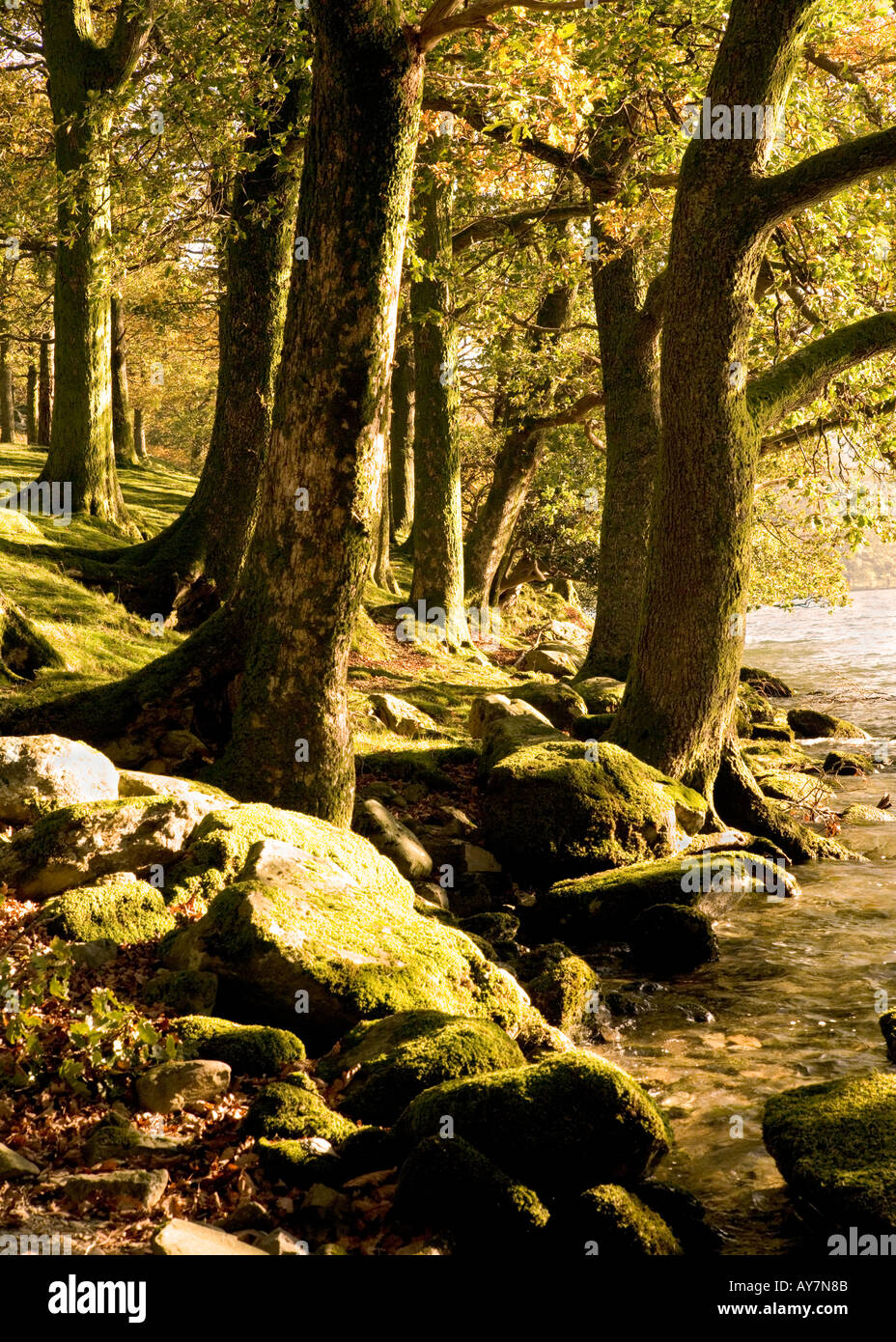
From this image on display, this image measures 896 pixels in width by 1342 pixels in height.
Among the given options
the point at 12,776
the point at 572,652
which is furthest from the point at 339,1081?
the point at 572,652

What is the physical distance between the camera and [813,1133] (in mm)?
4742

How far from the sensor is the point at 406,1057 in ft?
16.4

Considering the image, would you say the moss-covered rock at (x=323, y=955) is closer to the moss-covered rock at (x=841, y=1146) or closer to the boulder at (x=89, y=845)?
the boulder at (x=89, y=845)

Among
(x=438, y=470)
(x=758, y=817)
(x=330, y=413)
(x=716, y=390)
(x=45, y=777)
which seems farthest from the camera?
(x=438, y=470)

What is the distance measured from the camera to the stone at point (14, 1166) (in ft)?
13.1

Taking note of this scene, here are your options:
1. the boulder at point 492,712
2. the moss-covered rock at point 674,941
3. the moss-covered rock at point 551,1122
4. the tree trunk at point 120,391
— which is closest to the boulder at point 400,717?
the boulder at point 492,712

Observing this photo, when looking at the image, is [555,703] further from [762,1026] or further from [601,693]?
[762,1026]

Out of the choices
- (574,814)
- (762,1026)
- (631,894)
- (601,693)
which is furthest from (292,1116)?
(601,693)

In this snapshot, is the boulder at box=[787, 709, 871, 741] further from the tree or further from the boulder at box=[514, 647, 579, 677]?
the tree

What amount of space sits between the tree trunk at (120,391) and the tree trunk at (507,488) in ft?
32.2

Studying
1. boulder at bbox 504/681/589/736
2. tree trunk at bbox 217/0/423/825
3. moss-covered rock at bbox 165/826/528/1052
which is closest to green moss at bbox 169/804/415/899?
moss-covered rock at bbox 165/826/528/1052

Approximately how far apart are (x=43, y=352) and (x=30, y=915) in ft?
94.9

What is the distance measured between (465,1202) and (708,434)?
8515 mm
